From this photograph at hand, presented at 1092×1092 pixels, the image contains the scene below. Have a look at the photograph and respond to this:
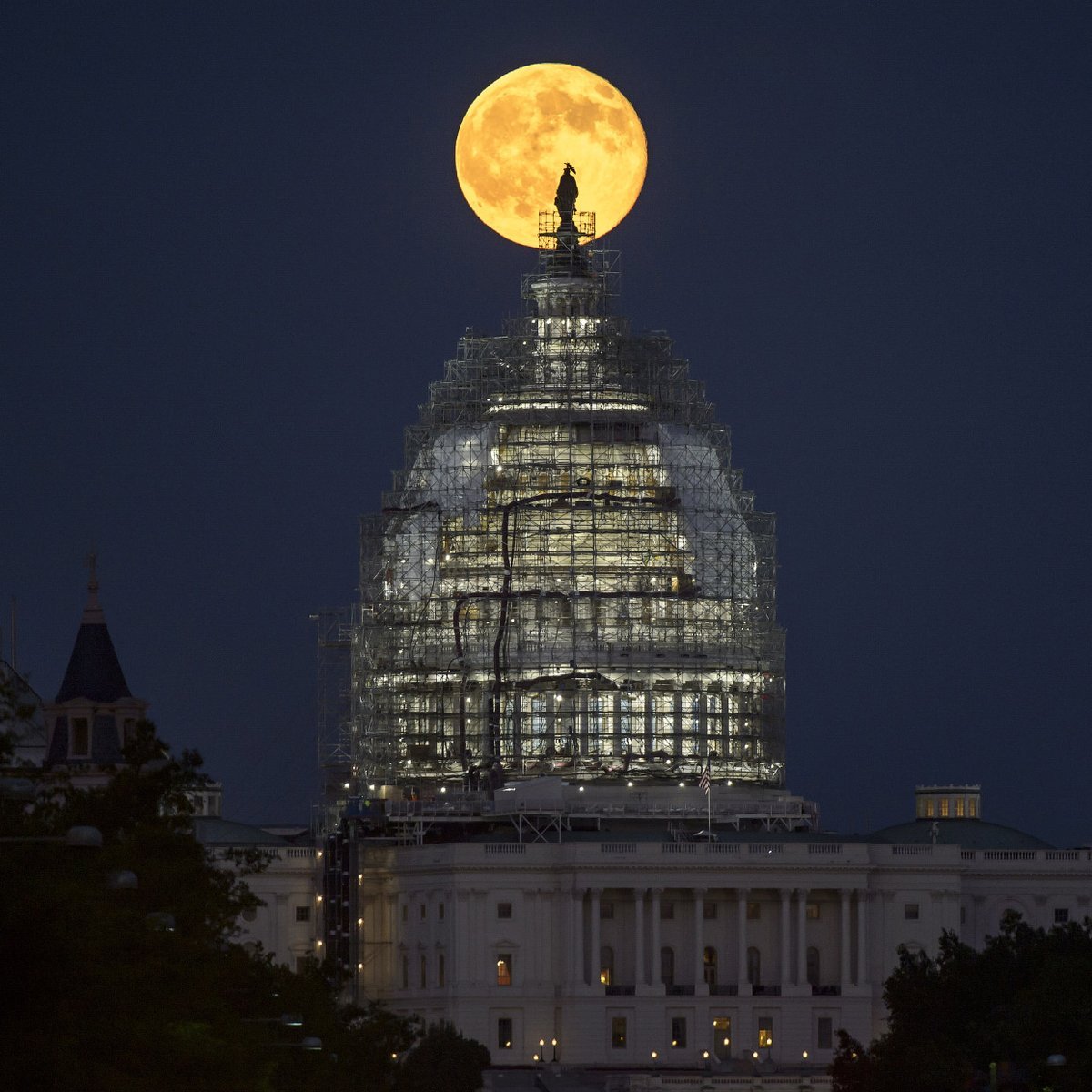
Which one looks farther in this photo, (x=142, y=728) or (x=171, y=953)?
(x=142, y=728)

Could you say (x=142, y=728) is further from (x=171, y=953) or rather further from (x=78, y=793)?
(x=171, y=953)

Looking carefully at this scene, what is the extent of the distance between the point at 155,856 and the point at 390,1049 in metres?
33.6

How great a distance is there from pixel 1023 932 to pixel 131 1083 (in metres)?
93.4

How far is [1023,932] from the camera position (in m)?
188

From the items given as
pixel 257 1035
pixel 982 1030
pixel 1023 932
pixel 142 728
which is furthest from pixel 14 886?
pixel 1023 932

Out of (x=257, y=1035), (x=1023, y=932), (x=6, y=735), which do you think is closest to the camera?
(x=6, y=735)

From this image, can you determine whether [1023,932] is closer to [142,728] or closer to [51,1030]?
[142,728]

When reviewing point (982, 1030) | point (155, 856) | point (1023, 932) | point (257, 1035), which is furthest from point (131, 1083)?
point (1023, 932)

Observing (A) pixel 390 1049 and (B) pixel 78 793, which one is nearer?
(B) pixel 78 793

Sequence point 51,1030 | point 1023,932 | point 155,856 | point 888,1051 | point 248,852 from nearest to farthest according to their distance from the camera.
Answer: point 51,1030
point 155,856
point 248,852
point 888,1051
point 1023,932

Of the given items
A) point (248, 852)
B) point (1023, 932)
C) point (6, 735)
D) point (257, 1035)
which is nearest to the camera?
point (6, 735)

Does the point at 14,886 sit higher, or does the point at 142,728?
the point at 142,728

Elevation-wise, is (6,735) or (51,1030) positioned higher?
(6,735)

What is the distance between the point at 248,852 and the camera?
159 m
